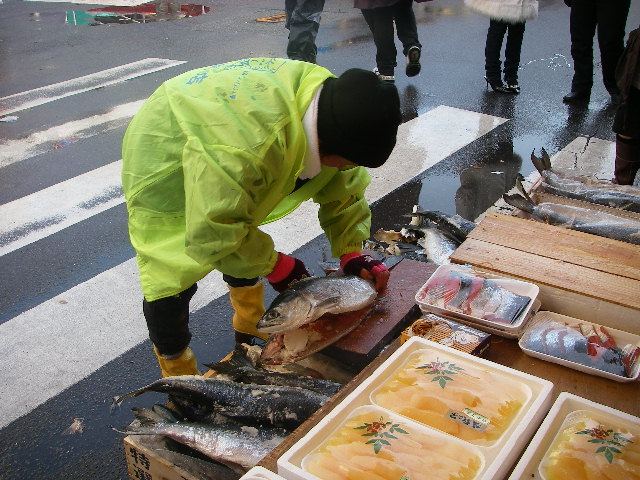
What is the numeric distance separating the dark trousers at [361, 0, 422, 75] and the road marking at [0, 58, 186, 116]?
3.38 m

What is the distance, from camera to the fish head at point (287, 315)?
282cm

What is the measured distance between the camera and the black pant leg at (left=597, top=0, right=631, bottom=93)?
712cm

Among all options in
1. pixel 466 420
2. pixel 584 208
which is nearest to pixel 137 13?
pixel 584 208

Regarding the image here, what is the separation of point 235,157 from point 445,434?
49.7 inches

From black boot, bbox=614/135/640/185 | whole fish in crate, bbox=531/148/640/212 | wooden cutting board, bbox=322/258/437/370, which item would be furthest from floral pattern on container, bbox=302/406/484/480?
black boot, bbox=614/135/640/185

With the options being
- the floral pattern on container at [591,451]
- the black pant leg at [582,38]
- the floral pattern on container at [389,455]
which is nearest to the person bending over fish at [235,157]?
the floral pattern on container at [389,455]

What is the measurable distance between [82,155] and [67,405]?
13.5 feet

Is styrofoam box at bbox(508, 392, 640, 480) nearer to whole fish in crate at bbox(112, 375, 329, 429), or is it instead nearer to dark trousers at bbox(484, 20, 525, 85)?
whole fish in crate at bbox(112, 375, 329, 429)

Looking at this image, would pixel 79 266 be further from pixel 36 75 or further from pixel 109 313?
pixel 36 75

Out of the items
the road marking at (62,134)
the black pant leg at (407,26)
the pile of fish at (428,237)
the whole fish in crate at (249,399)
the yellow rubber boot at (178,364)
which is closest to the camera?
the whole fish in crate at (249,399)

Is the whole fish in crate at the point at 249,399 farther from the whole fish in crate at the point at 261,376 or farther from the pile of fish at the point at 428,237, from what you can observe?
the pile of fish at the point at 428,237

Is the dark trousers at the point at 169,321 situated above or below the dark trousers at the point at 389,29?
below

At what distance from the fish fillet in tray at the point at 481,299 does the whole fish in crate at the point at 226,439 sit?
0.83 m

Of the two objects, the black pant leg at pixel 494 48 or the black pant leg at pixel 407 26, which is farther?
the black pant leg at pixel 407 26
